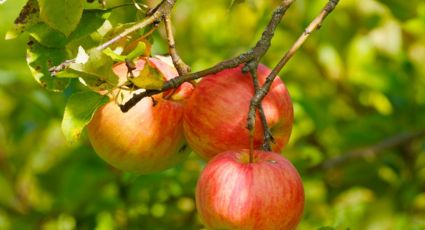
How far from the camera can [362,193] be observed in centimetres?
236

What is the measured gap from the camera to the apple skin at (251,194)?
1.07 meters

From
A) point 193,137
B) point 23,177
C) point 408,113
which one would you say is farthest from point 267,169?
point 23,177

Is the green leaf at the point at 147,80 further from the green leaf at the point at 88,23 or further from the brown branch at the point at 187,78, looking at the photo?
the green leaf at the point at 88,23

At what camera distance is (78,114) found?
1.16m

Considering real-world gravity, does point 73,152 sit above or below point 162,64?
below

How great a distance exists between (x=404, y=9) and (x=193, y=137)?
0.83 metres

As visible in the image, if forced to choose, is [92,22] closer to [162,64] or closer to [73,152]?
[162,64]

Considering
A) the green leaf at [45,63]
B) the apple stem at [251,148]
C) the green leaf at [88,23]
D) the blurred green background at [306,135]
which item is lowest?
the blurred green background at [306,135]

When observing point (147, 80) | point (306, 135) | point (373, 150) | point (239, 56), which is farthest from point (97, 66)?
point (306, 135)

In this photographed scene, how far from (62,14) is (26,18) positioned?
98 mm

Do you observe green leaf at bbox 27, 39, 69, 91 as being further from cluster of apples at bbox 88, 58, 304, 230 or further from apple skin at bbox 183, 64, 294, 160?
apple skin at bbox 183, 64, 294, 160

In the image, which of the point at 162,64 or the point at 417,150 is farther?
the point at 417,150

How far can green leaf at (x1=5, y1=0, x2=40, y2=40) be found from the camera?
4.04 feet

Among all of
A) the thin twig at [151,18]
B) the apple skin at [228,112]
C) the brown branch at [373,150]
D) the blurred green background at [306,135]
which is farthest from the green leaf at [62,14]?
the brown branch at [373,150]
